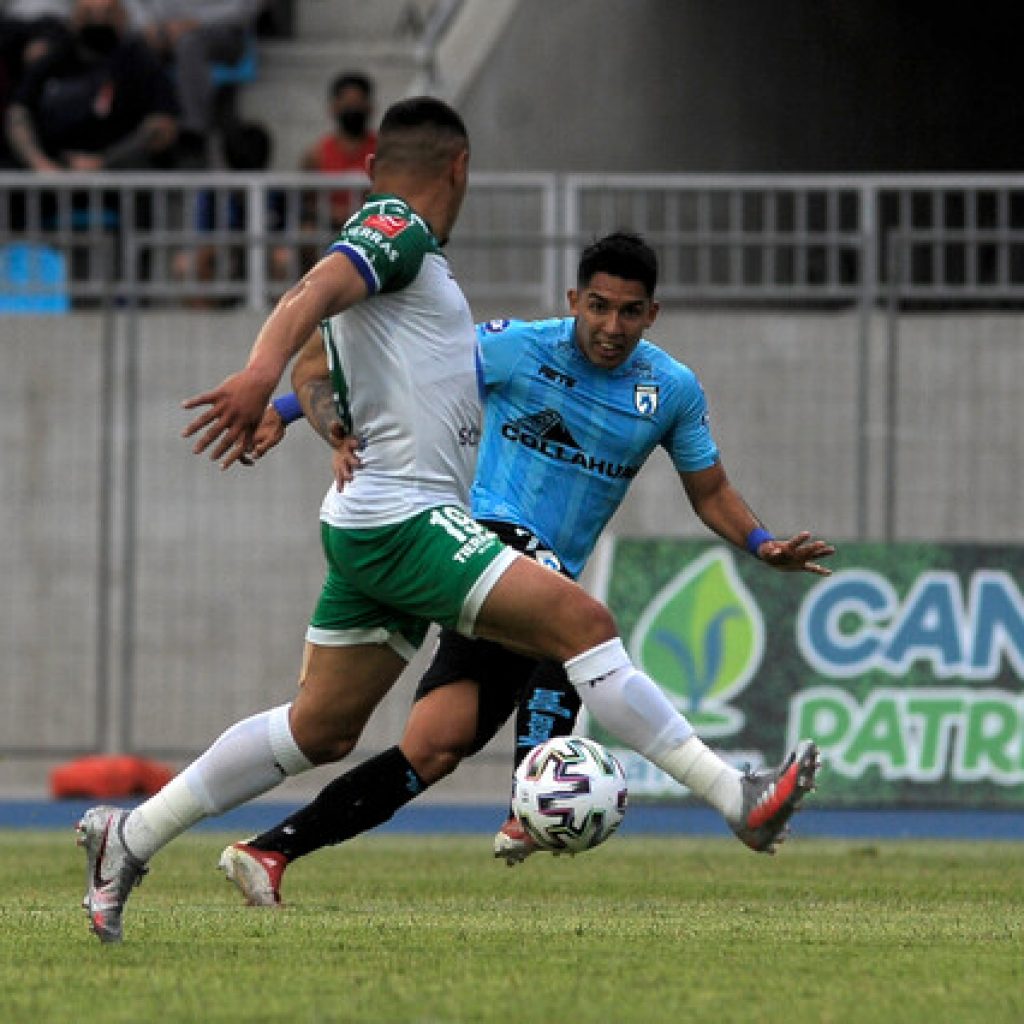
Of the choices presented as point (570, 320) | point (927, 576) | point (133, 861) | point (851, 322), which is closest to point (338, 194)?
point (851, 322)

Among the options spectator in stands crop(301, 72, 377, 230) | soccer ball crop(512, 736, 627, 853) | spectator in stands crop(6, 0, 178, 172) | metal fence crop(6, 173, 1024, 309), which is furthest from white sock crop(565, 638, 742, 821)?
spectator in stands crop(6, 0, 178, 172)

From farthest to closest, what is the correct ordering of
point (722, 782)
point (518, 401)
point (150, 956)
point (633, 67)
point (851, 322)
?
point (633, 67) < point (851, 322) < point (518, 401) < point (722, 782) < point (150, 956)

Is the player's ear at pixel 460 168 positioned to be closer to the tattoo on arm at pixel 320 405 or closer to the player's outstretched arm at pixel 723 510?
the tattoo on arm at pixel 320 405

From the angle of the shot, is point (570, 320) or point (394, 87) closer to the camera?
point (570, 320)

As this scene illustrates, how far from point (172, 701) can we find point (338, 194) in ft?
11.2

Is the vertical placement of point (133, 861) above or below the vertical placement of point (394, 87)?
below

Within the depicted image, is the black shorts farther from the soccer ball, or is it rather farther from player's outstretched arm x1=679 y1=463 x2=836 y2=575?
the soccer ball

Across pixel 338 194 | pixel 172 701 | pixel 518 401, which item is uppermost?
pixel 338 194

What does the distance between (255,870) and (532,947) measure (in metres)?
1.73

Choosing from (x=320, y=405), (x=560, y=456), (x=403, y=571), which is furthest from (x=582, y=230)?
(x=403, y=571)

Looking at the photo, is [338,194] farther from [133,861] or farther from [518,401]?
[133,861]

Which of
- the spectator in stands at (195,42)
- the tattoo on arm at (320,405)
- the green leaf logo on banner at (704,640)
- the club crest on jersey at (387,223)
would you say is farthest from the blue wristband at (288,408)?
the spectator in stands at (195,42)

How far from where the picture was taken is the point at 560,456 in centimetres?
951

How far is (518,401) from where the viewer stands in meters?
9.59
